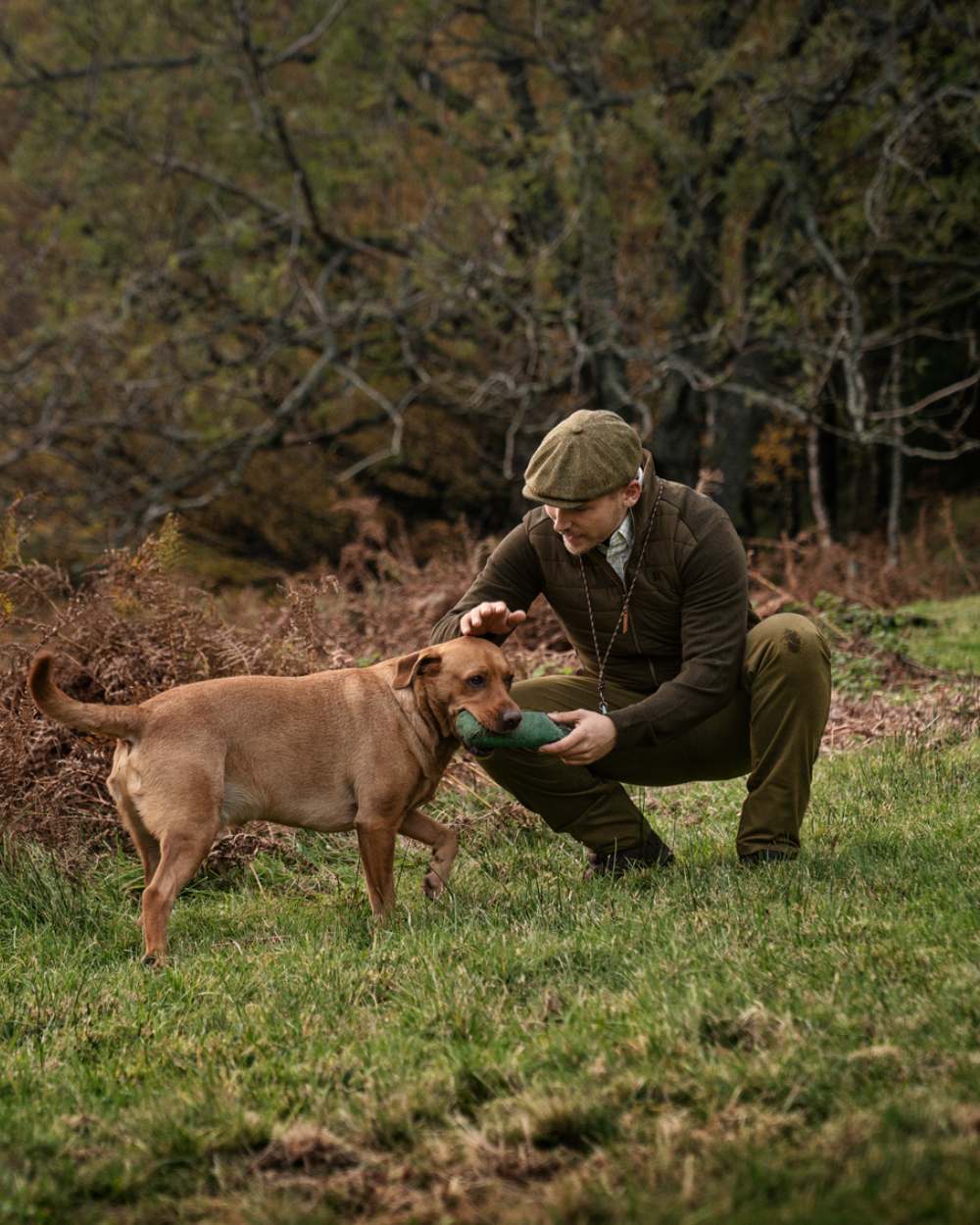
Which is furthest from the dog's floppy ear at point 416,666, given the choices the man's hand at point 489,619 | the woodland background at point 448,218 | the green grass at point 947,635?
the woodland background at point 448,218

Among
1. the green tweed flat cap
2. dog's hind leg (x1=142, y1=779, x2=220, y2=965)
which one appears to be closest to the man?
the green tweed flat cap

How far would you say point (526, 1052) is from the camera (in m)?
3.43

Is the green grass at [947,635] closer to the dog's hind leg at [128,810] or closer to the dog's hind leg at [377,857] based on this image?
the dog's hind leg at [377,857]

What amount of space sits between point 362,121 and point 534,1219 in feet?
54.6

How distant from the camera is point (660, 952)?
412 cm

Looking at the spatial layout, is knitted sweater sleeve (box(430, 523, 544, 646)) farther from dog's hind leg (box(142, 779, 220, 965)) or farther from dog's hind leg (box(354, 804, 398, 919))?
dog's hind leg (box(142, 779, 220, 965))

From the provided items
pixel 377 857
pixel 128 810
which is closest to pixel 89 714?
pixel 128 810

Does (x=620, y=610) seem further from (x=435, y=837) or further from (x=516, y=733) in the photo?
(x=435, y=837)

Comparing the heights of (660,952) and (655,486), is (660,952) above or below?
below

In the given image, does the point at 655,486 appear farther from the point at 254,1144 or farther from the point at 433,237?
the point at 433,237

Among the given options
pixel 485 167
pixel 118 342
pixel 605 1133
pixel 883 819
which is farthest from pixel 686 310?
pixel 605 1133

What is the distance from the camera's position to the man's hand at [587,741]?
16.4 ft

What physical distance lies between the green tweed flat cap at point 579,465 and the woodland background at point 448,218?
9.43 m

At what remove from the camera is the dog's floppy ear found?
17.7ft
